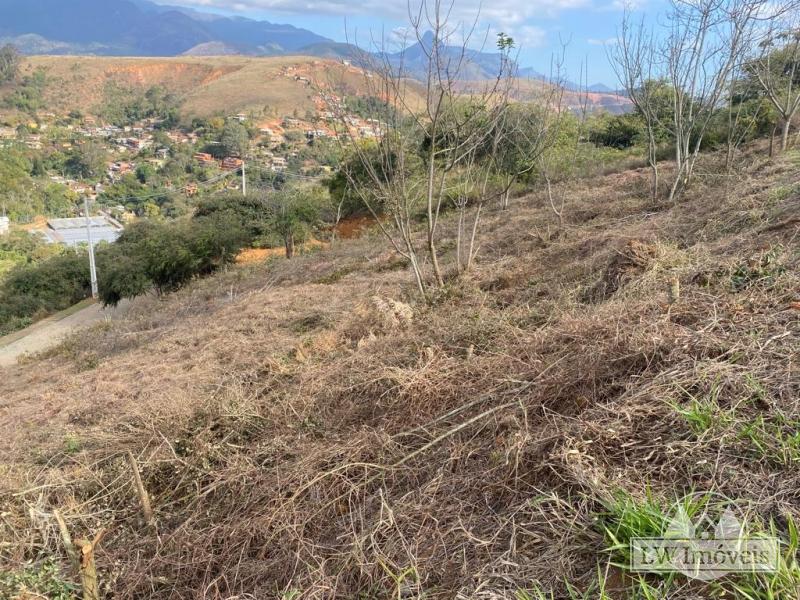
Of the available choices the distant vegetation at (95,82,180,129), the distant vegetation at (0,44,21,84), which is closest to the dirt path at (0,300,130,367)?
the distant vegetation at (95,82,180,129)

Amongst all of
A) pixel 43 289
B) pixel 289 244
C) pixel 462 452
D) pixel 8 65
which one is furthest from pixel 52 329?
pixel 8 65

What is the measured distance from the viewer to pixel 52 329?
16344 mm

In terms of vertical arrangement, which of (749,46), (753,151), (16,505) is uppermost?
(749,46)

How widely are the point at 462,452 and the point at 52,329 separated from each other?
18.3 meters

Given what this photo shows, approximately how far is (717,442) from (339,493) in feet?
4.70

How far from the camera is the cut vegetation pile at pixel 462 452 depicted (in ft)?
5.08

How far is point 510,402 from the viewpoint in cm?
233

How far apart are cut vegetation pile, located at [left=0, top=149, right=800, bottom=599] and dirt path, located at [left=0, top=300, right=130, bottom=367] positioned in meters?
11.5

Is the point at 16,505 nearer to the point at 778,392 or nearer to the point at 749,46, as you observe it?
the point at 778,392

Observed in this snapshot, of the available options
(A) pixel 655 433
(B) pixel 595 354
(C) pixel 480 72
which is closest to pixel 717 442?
(A) pixel 655 433

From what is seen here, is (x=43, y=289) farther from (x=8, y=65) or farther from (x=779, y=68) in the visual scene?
(x=8, y=65)

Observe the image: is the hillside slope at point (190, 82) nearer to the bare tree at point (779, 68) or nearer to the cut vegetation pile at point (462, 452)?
the bare tree at point (779, 68)

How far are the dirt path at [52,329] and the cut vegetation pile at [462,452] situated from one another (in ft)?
37.8

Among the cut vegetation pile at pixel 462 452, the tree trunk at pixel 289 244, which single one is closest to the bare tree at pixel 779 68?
the cut vegetation pile at pixel 462 452
